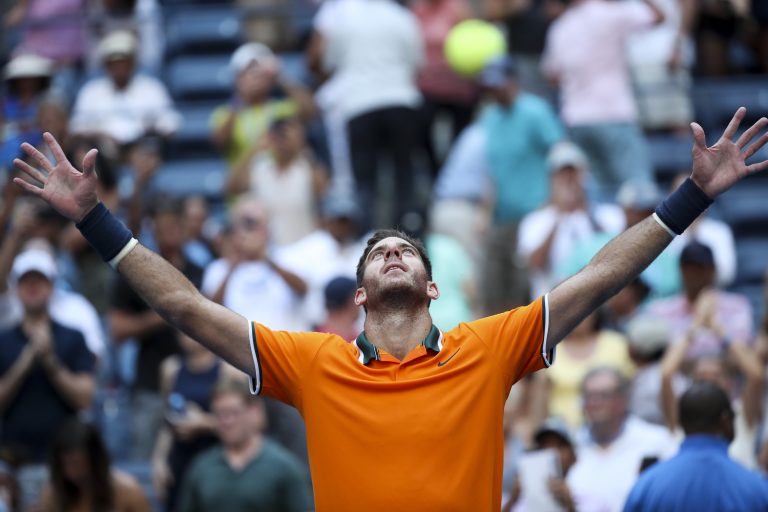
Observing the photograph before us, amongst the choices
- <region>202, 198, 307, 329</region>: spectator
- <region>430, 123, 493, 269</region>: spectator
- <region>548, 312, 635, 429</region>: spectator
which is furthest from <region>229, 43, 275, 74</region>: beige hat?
<region>548, 312, 635, 429</region>: spectator

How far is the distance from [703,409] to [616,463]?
1648 millimetres

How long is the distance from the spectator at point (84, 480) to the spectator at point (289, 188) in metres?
3.48

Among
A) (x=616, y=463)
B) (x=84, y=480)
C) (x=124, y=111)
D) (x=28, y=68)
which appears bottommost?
(x=84, y=480)

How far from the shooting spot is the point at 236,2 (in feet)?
55.8

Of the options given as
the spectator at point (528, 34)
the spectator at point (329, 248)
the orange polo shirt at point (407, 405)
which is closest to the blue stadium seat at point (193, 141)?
the spectator at point (528, 34)

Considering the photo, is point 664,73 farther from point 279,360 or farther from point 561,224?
point 279,360

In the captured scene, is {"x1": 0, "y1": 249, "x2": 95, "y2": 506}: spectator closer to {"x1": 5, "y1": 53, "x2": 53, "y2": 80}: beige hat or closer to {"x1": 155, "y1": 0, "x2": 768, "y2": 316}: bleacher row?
{"x1": 5, "y1": 53, "x2": 53, "y2": 80}: beige hat

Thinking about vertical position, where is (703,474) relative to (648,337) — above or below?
below

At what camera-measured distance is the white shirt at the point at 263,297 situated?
11.2m

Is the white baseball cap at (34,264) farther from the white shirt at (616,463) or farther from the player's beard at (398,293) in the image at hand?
the player's beard at (398,293)

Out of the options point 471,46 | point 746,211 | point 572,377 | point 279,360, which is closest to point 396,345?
point 279,360

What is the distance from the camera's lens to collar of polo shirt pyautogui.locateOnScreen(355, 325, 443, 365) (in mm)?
6340

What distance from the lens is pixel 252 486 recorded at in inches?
375

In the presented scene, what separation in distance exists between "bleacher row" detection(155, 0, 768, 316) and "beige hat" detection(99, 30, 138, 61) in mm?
1140
